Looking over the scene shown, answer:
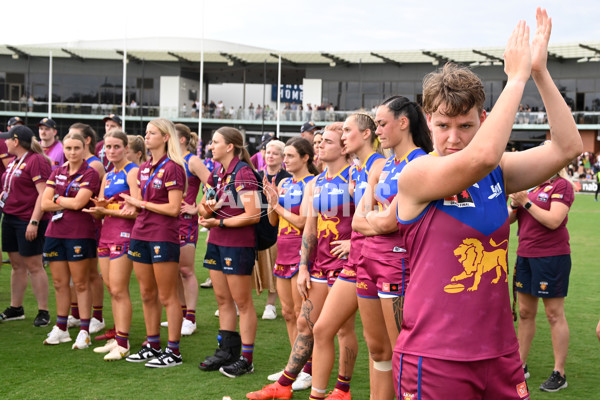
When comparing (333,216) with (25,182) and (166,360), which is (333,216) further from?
(25,182)

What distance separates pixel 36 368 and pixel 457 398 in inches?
185

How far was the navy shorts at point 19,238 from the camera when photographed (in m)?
7.48

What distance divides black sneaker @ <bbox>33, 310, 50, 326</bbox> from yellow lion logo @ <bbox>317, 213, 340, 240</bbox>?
401cm

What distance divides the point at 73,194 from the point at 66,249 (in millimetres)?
594

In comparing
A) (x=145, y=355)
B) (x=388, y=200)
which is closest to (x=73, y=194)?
(x=145, y=355)

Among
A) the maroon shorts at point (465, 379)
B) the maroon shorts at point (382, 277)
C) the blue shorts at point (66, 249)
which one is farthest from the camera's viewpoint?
the blue shorts at point (66, 249)

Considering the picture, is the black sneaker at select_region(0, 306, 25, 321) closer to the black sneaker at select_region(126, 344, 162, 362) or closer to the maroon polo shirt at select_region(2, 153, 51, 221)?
the maroon polo shirt at select_region(2, 153, 51, 221)

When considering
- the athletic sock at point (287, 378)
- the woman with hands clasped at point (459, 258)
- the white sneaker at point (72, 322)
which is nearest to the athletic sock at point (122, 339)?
the white sneaker at point (72, 322)

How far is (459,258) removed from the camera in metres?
2.29

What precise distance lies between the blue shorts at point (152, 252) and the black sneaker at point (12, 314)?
2634mm

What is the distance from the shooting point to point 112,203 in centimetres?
635

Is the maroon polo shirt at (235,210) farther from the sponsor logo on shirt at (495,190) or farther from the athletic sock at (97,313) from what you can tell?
the sponsor logo on shirt at (495,190)

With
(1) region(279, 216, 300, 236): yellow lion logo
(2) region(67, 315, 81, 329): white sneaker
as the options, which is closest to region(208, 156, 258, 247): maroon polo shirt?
(1) region(279, 216, 300, 236): yellow lion logo

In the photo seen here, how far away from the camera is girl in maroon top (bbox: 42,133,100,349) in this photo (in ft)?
21.4
